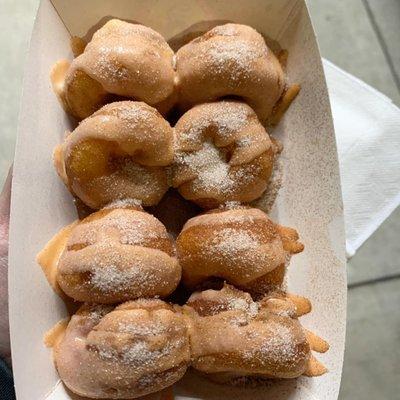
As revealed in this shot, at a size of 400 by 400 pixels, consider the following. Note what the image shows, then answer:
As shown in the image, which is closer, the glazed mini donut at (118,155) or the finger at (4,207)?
the glazed mini donut at (118,155)

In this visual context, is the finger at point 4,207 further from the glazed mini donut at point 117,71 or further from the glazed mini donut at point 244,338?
the glazed mini donut at point 244,338

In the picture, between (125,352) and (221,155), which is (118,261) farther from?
(221,155)

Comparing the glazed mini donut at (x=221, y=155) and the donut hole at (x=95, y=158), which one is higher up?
the donut hole at (x=95, y=158)

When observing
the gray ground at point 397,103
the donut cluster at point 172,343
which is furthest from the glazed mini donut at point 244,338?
the gray ground at point 397,103

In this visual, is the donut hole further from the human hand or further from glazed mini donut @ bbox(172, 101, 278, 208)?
the human hand

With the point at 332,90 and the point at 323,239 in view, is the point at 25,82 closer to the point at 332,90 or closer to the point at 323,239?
the point at 323,239

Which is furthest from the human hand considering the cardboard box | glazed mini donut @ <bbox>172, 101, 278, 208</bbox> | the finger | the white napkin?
the white napkin

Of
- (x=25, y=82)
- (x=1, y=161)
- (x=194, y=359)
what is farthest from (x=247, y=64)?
(x=1, y=161)
